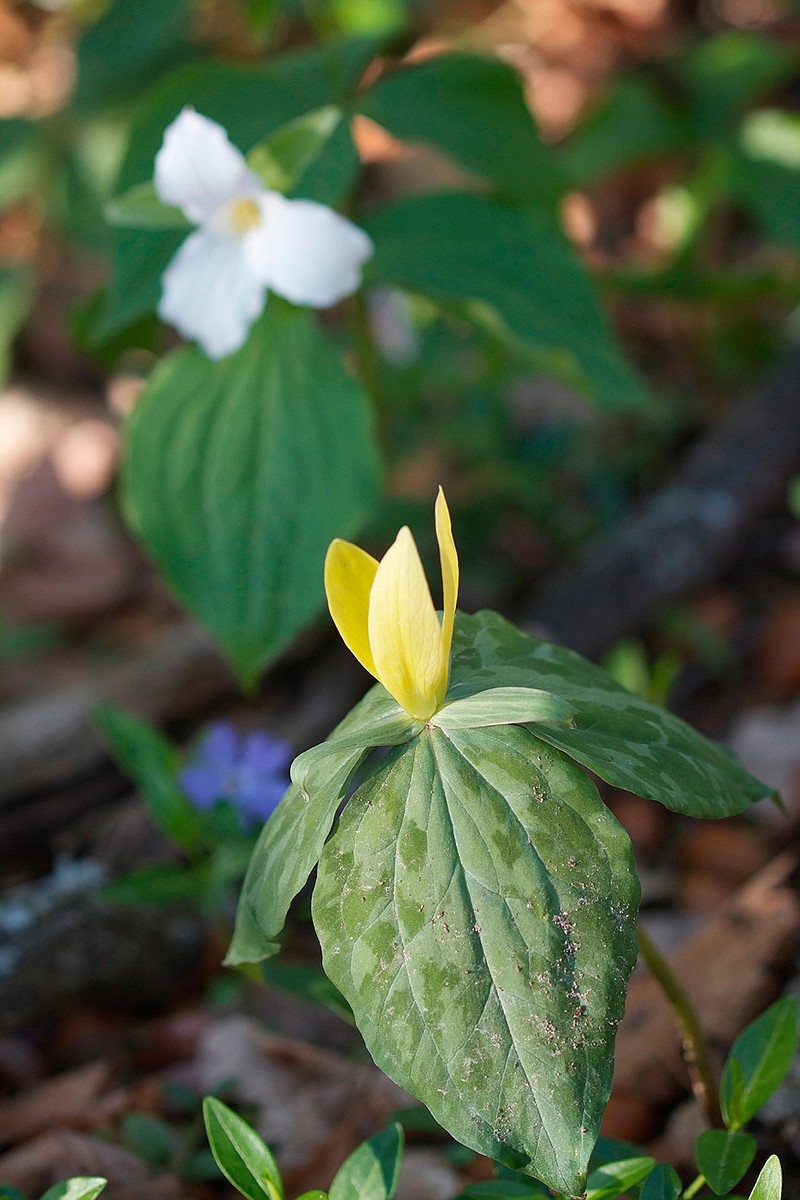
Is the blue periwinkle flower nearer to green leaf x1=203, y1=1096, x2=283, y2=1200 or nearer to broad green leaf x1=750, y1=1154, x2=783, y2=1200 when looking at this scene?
green leaf x1=203, y1=1096, x2=283, y2=1200

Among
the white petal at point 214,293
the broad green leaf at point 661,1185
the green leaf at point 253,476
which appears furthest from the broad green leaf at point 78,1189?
the white petal at point 214,293

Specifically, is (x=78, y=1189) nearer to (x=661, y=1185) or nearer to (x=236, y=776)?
(x=661, y=1185)

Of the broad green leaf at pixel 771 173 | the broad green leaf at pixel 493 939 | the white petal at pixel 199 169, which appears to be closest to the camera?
the broad green leaf at pixel 493 939

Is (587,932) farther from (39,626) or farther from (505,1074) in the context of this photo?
(39,626)

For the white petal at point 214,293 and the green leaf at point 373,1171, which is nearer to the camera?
the green leaf at point 373,1171

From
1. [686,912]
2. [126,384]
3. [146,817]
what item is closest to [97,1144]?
[146,817]

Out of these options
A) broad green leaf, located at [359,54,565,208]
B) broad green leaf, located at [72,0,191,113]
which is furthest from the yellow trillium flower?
broad green leaf, located at [72,0,191,113]

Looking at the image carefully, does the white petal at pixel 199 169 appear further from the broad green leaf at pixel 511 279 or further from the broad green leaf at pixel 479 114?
the broad green leaf at pixel 479 114
